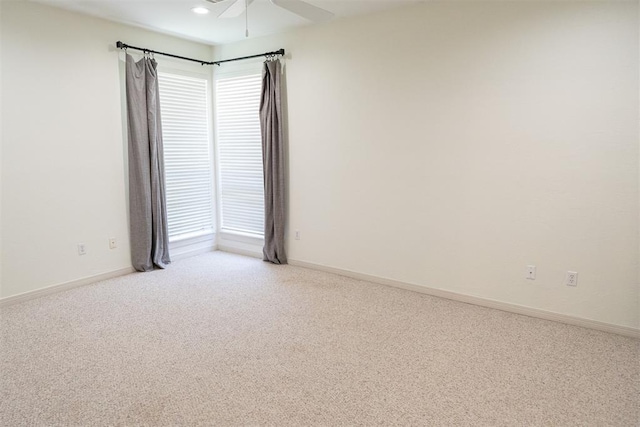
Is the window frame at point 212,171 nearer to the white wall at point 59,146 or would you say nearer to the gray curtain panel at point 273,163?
the white wall at point 59,146

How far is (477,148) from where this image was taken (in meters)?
3.71

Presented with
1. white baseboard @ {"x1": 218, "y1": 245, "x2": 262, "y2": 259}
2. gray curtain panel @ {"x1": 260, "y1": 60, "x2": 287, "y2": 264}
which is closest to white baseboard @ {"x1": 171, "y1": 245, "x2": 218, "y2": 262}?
white baseboard @ {"x1": 218, "y1": 245, "x2": 262, "y2": 259}

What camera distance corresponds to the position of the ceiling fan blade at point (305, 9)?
281cm

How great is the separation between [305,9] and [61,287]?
3.51m

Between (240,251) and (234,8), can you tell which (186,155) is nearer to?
(240,251)

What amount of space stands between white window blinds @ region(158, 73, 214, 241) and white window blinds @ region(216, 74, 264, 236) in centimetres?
20

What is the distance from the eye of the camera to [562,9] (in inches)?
125

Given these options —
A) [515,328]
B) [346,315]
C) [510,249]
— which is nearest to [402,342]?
[346,315]

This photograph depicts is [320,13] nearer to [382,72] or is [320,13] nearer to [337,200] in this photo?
[382,72]

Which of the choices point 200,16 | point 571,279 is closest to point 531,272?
point 571,279

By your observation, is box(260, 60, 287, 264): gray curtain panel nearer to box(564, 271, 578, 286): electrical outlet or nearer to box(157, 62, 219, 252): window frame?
box(157, 62, 219, 252): window frame

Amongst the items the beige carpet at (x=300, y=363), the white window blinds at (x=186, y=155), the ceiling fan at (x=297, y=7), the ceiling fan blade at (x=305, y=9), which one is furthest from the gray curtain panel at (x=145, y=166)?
the ceiling fan blade at (x=305, y=9)

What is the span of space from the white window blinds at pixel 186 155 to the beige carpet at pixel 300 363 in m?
1.48

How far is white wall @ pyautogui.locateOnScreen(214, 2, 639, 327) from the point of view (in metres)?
3.14
